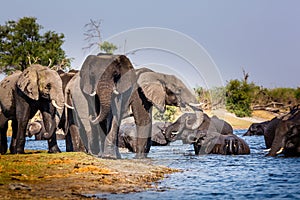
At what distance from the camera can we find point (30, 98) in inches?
706

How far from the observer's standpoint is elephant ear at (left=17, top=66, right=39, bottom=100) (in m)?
17.7

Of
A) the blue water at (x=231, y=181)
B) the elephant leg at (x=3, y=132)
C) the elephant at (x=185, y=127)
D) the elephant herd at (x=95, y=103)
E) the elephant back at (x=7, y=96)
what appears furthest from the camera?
the elephant at (x=185, y=127)

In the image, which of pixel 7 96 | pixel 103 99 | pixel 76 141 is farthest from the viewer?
pixel 76 141

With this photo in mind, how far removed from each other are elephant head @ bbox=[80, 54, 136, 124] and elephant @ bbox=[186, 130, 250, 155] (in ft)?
18.7

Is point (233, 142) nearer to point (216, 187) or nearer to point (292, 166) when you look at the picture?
point (292, 166)

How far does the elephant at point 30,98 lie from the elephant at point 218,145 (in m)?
6.04

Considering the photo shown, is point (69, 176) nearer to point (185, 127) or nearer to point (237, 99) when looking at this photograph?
point (185, 127)

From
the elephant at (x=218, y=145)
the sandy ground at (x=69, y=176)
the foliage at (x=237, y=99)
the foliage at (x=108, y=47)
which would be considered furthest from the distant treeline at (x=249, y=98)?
the sandy ground at (x=69, y=176)

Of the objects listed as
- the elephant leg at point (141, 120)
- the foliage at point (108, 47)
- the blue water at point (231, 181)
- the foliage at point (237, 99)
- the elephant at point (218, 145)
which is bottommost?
the blue water at point (231, 181)

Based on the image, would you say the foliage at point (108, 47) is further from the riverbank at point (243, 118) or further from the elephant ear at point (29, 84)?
the elephant ear at point (29, 84)

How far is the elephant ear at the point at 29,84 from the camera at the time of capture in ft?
58.0

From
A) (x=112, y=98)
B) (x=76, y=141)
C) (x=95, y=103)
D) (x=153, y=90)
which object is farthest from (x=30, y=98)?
(x=153, y=90)

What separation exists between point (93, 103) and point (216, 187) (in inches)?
247

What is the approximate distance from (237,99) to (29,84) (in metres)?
62.2
